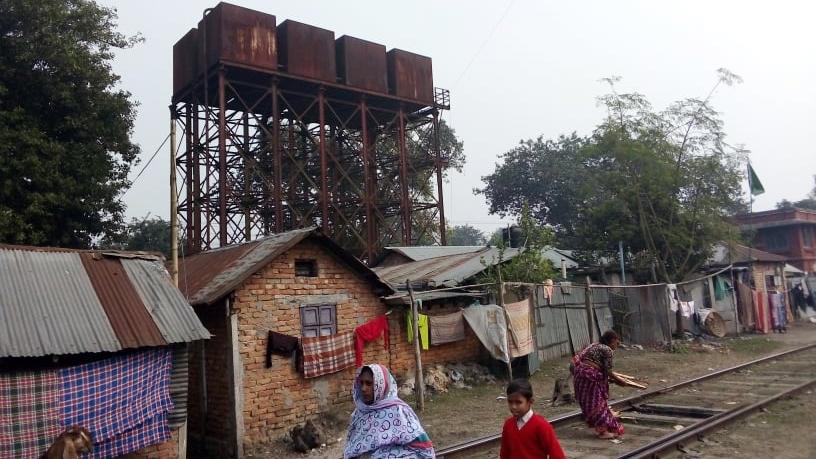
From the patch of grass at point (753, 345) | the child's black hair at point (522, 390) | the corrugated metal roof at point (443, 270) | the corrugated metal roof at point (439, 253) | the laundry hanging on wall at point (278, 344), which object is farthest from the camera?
the corrugated metal roof at point (439, 253)

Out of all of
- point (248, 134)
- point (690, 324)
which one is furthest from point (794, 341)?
point (248, 134)

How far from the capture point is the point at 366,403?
13.2 feet

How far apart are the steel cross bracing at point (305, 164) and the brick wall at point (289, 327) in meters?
11.7

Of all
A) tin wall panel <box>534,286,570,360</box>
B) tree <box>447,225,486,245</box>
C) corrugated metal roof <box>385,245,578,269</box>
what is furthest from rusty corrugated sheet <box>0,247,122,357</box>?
tree <box>447,225,486,245</box>

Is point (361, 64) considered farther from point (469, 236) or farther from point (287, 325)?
point (469, 236)

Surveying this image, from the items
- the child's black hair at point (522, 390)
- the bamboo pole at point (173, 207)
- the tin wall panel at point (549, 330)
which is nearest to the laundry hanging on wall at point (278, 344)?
the bamboo pole at point (173, 207)

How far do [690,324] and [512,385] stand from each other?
19.0 m

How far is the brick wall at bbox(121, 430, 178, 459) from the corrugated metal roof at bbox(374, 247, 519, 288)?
6.82 m

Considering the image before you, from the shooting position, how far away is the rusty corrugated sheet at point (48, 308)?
618cm

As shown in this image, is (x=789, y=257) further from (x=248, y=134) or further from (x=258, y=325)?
(x=258, y=325)

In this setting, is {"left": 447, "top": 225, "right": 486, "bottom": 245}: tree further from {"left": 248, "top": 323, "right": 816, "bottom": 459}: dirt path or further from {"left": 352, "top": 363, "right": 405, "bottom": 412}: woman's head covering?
{"left": 352, "top": 363, "right": 405, "bottom": 412}: woman's head covering

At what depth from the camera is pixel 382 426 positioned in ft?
12.8

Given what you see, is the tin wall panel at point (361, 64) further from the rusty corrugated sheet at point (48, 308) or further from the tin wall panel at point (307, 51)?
the rusty corrugated sheet at point (48, 308)

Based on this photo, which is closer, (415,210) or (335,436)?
(335,436)
